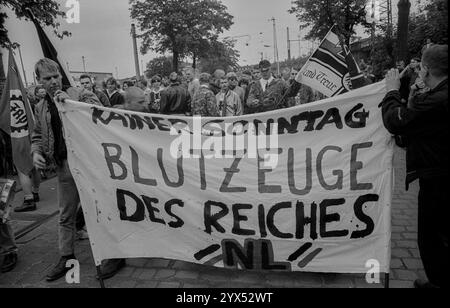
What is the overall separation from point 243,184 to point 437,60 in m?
1.72

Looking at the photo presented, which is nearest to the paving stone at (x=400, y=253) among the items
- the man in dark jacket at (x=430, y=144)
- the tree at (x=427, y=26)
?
the man in dark jacket at (x=430, y=144)

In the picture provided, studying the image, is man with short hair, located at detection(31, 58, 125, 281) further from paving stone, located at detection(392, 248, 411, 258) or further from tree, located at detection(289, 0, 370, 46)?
tree, located at detection(289, 0, 370, 46)

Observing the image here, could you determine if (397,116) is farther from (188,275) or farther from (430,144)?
(188,275)

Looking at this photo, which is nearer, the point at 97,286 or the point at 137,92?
the point at 97,286

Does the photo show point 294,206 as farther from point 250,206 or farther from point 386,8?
point 386,8

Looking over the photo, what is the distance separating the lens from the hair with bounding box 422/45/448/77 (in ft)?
8.31

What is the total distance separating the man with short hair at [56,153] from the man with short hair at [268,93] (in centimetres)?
370

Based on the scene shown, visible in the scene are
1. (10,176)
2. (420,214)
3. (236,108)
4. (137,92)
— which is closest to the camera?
(420,214)

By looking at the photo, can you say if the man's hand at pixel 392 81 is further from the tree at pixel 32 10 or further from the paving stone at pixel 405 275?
A: the tree at pixel 32 10

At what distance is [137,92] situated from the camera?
367 centimetres

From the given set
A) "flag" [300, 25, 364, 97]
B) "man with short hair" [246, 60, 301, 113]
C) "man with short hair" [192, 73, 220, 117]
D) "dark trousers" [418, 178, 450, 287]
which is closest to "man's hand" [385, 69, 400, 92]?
"dark trousers" [418, 178, 450, 287]

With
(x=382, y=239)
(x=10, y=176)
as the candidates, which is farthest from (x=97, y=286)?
(x=10, y=176)

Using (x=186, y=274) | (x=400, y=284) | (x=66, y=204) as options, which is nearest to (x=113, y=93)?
(x=66, y=204)

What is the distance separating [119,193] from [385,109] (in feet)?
7.47
